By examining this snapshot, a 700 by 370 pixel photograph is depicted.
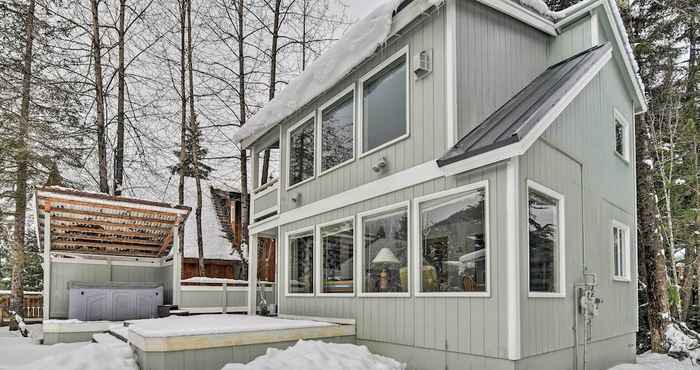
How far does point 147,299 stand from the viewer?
10.4 meters

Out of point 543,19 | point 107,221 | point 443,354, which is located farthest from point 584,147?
point 107,221

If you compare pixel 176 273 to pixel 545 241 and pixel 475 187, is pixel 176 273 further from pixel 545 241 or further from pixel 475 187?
pixel 545 241

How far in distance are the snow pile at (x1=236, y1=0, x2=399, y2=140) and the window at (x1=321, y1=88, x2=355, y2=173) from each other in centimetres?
33

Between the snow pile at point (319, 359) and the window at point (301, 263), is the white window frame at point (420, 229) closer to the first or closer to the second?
the snow pile at point (319, 359)

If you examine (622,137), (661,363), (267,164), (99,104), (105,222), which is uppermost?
(99,104)

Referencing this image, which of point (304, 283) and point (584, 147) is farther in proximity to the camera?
point (304, 283)

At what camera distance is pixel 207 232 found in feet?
64.2

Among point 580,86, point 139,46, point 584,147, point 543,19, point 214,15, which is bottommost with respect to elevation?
point 584,147

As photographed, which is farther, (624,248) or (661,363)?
(661,363)

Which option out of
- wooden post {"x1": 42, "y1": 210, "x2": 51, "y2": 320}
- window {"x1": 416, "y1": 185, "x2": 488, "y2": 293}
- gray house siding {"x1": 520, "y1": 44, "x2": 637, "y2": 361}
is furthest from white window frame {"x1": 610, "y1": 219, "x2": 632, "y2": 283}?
wooden post {"x1": 42, "y1": 210, "x2": 51, "y2": 320}

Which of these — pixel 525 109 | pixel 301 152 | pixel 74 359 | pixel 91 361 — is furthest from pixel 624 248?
pixel 74 359

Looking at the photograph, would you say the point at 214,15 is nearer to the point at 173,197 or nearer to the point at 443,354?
the point at 173,197

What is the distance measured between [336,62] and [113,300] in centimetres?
647

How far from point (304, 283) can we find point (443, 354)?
365 centimetres
